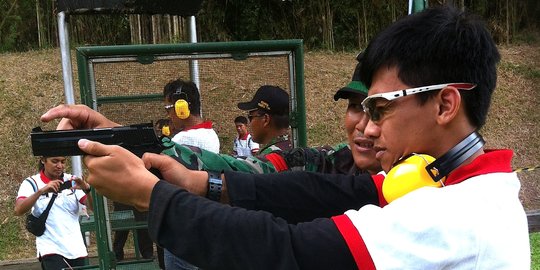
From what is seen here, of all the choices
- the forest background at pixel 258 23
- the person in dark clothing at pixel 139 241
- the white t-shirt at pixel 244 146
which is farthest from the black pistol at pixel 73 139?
the forest background at pixel 258 23

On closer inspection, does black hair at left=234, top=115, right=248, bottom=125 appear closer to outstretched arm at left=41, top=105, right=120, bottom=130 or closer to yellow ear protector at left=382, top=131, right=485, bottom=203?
outstretched arm at left=41, top=105, right=120, bottom=130

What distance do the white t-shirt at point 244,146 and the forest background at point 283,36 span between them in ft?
16.0

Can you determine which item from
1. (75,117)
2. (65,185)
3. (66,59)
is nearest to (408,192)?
(75,117)

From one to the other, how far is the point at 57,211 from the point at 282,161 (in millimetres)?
3118

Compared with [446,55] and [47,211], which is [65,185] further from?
[446,55]

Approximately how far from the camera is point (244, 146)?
4434 millimetres

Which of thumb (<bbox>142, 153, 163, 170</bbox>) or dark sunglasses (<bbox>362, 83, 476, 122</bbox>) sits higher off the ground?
dark sunglasses (<bbox>362, 83, 476, 122</bbox>)

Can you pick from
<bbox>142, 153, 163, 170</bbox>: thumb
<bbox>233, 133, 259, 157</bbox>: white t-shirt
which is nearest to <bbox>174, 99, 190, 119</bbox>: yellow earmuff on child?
<bbox>233, 133, 259, 157</bbox>: white t-shirt

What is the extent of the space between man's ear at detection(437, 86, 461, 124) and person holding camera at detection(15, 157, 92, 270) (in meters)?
4.01

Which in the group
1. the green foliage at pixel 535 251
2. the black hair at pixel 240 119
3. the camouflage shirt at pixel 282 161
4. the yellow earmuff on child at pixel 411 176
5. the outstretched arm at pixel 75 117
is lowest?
the green foliage at pixel 535 251

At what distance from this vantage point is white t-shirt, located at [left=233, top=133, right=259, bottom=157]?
4.16m

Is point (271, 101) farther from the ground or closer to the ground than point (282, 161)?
farther from the ground

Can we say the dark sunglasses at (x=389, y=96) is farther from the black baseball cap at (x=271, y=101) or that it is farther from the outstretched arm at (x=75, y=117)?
the black baseball cap at (x=271, y=101)

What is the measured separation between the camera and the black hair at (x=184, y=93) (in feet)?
11.3
